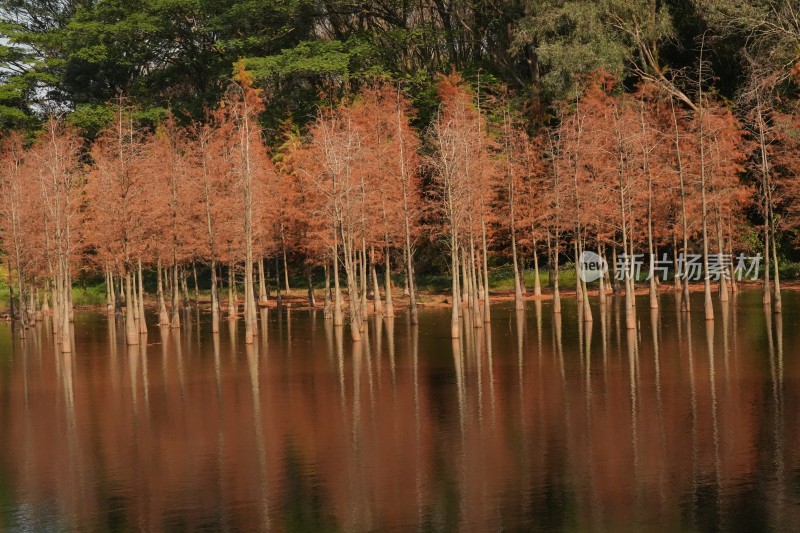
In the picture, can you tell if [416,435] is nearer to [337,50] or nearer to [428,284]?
[428,284]

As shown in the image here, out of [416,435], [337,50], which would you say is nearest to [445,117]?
[337,50]

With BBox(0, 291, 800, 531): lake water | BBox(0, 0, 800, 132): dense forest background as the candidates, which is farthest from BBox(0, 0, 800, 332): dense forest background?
BBox(0, 291, 800, 531): lake water

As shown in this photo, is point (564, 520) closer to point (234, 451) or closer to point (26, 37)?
point (234, 451)

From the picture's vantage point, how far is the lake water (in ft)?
71.6

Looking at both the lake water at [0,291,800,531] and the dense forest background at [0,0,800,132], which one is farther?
the dense forest background at [0,0,800,132]

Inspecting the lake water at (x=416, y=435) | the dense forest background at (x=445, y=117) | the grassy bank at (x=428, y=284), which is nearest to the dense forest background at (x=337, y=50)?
the dense forest background at (x=445, y=117)

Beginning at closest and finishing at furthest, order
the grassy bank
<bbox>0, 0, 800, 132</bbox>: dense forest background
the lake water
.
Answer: the lake water < <bbox>0, 0, 800, 132</bbox>: dense forest background < the grassy bank

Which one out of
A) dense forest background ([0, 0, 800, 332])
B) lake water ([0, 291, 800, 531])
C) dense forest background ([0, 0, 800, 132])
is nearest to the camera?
lake water ([0, 291, 800, 531])

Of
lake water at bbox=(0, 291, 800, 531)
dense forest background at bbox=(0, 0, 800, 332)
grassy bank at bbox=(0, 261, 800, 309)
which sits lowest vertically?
lake water at bbox=(0, 291, 800, 531)

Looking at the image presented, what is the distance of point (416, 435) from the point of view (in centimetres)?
2905

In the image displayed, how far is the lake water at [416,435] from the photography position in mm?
21828

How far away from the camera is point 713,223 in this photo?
7119 cm

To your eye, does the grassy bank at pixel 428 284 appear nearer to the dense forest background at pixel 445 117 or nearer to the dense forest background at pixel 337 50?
the dense forest background at pixel 445 117

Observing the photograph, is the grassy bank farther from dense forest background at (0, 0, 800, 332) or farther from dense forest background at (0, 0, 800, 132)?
dense forest background at (0, 0, 800, 132)
